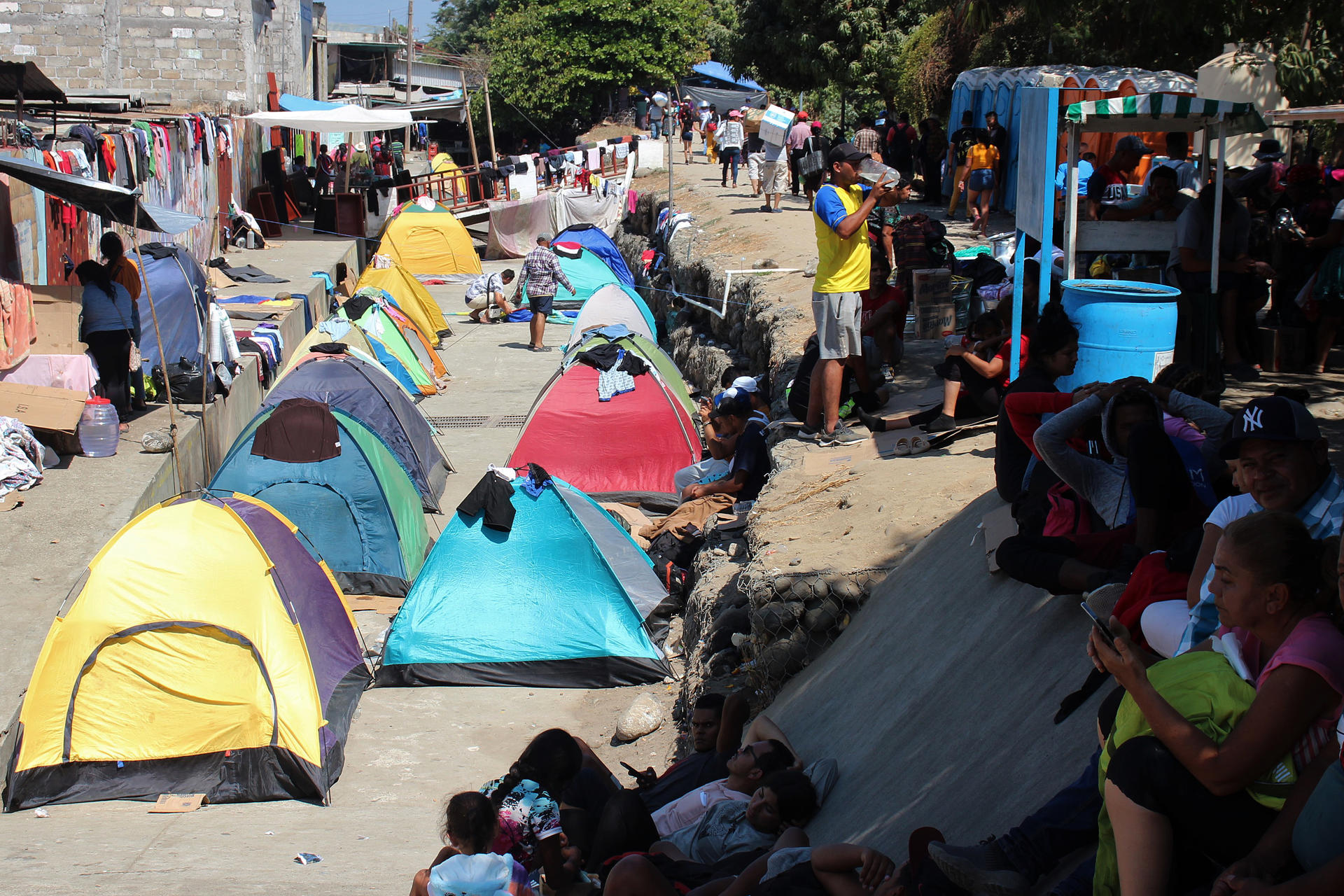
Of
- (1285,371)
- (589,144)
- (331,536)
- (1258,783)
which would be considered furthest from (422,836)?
(589,144)

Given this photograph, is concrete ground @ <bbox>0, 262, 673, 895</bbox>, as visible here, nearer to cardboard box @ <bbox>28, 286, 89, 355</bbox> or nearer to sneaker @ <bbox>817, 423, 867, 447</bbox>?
cardboard box @ <bbox>28, 286, 89, 355</bbox>

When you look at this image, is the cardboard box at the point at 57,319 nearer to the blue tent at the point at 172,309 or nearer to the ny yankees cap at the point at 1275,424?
the blue tent at the point at 172,309

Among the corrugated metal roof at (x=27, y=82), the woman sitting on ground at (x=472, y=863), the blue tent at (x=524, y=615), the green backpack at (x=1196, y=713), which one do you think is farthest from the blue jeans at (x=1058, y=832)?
the corrugated metal roof at (x=27, y=82)

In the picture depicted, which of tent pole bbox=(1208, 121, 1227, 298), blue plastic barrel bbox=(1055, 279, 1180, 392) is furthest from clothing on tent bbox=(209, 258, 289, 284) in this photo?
blue plastic barrel bbox=(1055, 279, 1180, 392)

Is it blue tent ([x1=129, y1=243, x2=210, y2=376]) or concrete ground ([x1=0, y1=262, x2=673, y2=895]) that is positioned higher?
blue tent ([x1=129, y1=243, x2=210, y2=376])

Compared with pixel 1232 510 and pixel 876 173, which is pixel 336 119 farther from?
pixel 1232 510

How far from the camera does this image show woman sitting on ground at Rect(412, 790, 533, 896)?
157 inches

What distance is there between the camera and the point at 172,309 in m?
11.9

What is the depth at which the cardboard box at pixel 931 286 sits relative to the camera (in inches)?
373

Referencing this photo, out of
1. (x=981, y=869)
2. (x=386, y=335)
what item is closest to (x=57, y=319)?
(x=386, y=335)

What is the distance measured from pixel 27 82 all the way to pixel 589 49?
29.2 m

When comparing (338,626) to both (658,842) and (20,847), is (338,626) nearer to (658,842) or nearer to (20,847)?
→ (20,847)

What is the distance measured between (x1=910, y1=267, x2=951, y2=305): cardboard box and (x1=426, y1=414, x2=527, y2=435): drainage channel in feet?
19.7

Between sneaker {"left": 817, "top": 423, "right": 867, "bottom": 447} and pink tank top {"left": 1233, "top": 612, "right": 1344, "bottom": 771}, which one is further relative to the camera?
sneaker {"left": 817, "top": 423, "right": 867, "bottom": 447}
